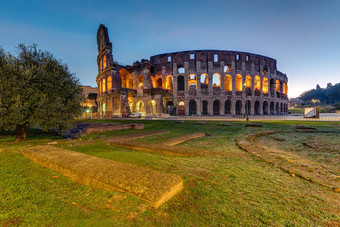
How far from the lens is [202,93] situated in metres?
31.2

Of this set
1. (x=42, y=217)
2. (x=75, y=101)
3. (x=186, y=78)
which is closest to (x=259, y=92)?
(x=186, y=78)

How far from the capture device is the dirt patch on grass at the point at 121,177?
148cm

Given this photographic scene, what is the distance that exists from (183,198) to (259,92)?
38236mm

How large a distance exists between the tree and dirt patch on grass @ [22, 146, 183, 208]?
3.14 metres

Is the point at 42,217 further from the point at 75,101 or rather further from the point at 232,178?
the point at 75,101

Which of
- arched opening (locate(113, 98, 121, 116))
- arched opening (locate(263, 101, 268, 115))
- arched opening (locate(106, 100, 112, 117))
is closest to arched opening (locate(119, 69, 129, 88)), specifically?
arched opening (locate(106, 100, 112, 117))

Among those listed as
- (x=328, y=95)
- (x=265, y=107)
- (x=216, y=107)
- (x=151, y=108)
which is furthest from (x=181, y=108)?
(x=328, y=95)

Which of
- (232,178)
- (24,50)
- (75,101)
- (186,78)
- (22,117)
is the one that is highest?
(186,78)

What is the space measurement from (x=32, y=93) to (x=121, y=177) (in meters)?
5.13

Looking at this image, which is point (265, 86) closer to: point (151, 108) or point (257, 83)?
point (257, 83)

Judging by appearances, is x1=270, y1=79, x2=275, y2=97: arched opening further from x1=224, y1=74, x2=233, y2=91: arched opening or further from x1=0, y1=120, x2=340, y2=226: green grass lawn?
x1=0, y1=120, x2=340, y2=226: green grass lawn

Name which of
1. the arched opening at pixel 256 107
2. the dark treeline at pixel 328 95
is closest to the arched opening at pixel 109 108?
the arched opening at pixel 256 107

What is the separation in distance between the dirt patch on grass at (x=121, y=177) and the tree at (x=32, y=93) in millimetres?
3135

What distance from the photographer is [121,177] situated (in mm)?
1703
